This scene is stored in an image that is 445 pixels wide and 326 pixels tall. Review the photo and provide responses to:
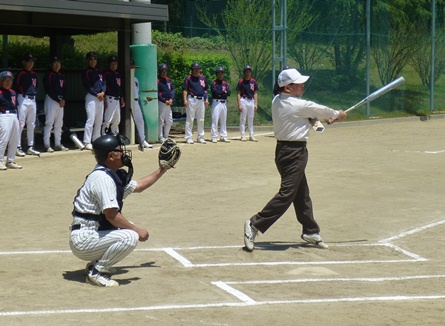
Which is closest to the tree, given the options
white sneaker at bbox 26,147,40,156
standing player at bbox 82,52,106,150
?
standing player at bbox 82,52,106,150

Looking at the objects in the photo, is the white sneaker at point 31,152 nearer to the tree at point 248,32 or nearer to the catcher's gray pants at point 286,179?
the tree at point 248,32

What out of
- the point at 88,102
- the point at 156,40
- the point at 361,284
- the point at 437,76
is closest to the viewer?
the point at 361,284

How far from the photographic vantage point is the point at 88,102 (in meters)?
17.6

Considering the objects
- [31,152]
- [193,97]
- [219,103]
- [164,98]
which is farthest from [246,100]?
[31,152]

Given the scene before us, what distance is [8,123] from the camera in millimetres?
15062

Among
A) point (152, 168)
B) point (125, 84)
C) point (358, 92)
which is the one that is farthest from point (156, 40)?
point (152, 168)

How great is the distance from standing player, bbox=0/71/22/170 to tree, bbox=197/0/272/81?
384 inches

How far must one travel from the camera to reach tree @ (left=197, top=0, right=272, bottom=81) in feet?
78.0

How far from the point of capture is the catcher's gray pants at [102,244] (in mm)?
7168

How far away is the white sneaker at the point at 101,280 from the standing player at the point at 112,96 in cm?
1082

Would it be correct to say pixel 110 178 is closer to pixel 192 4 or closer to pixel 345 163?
pixel 345 163

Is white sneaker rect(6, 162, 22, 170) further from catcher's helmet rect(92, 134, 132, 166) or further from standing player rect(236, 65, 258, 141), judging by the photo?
catcher's helmet rect(92, 134, 132, 166)

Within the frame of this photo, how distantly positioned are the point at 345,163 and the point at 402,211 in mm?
4948

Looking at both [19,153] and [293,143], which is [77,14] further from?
[293,143]
